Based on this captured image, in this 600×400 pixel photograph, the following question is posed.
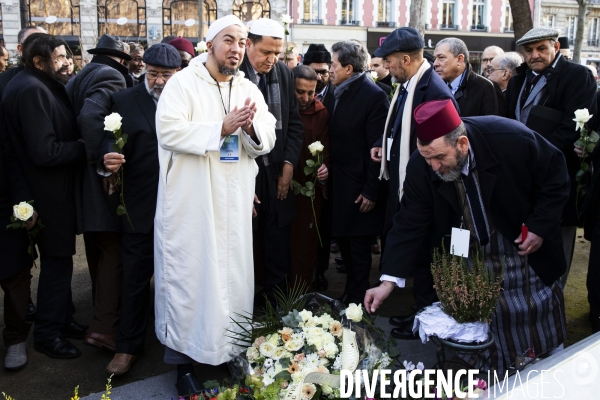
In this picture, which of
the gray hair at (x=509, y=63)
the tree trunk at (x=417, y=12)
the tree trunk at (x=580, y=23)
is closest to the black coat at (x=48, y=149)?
the gray hair at (x=509, y=63)

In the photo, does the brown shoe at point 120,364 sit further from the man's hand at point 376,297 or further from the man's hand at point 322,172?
the man's hand at point 322,172

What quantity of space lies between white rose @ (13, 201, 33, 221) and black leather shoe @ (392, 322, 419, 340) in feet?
8.33

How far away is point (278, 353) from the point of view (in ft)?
9.07

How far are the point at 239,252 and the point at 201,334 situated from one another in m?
0.51

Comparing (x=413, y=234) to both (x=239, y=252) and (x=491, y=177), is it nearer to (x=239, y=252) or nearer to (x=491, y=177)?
(x=491, y=177)

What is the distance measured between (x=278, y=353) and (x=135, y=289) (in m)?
1.46

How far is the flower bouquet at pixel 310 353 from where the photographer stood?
8.09ft

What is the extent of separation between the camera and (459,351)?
105 inches

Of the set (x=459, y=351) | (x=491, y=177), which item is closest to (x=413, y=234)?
(x=491, y=177)

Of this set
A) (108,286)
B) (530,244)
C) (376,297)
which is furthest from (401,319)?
(108,286)

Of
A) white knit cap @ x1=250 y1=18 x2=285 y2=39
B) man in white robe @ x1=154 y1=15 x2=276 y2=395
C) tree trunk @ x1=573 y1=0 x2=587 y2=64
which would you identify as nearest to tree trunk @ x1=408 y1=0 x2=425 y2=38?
tree trunk @ x1=573 y1=0 x2=587 y2=64

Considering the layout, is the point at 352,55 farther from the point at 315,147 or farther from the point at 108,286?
the point at 108,286

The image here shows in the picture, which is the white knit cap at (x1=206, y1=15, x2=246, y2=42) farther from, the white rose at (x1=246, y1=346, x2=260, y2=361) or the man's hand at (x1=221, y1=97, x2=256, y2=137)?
the white rose at (x1=246, y1=346, x2=260, y2=361)

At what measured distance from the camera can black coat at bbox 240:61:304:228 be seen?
4411mm
